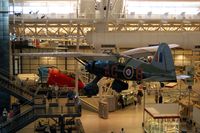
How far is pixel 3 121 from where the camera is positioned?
24.1 metres

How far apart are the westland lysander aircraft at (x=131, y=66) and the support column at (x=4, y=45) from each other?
1406cm

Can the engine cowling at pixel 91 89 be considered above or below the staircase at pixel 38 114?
above

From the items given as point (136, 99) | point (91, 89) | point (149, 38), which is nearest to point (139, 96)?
point (136, 99)

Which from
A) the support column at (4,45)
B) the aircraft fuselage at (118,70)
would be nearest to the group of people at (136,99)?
the support column at (4,45)

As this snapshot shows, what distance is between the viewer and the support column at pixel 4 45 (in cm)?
2995

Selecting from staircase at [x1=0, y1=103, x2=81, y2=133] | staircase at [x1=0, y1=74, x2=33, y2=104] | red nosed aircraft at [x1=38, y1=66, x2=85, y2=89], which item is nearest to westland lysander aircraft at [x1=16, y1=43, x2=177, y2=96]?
staircase at [x1=0, y1=103, x2=81, y2=133]

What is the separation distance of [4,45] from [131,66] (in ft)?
55.0

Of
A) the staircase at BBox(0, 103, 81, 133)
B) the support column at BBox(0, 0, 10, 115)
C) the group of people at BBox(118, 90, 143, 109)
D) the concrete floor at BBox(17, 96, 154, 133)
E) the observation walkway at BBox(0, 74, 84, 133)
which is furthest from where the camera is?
the group of people at BBox(118, 90, 143, 109)

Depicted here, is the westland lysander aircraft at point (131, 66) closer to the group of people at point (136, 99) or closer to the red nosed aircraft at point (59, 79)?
the red nosed aircraft at point (59, 79)

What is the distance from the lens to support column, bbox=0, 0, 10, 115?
98.3 ft

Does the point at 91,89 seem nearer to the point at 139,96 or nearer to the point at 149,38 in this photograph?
the point at 149,38

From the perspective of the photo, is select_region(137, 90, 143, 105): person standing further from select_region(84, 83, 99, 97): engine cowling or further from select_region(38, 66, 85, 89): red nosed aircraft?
select_region(84, 83, 99, 97): engine cowling

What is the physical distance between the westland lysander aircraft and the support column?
14063 millimetres

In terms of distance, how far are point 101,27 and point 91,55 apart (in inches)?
323
